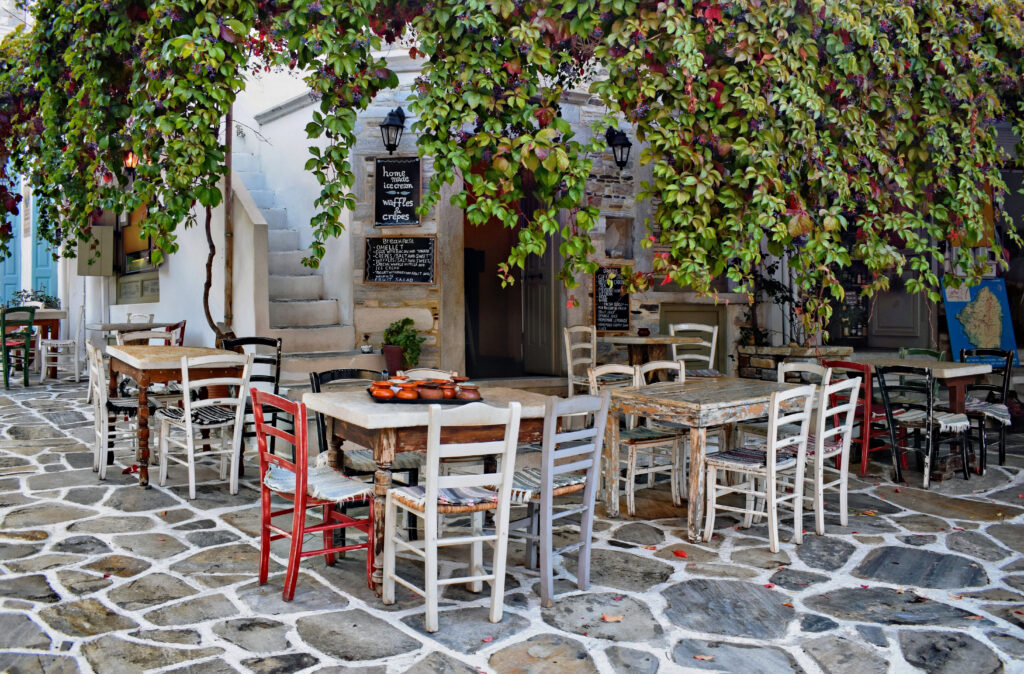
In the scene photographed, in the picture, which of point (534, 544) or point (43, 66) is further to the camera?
point (43, 66)

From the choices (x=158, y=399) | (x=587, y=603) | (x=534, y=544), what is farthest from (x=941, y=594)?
(x=158, y=399)

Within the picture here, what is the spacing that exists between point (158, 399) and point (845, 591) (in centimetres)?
468

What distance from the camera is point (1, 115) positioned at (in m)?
5.66

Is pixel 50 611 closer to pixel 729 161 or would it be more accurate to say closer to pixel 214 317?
pixel 729 161

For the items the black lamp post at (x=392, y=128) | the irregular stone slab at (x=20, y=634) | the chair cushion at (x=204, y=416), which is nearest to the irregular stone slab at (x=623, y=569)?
the irregular stone slab at (x=20, y=634)

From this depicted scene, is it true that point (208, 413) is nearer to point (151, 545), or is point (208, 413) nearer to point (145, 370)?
point (145, 370)

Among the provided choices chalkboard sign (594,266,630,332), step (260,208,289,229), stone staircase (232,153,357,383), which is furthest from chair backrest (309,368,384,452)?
step (260,208,289,229)

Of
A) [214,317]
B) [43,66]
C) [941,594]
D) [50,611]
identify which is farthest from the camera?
[214,317]

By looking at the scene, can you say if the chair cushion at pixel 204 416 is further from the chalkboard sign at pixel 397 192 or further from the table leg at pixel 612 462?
the chalkboard sign at pixel 397 192

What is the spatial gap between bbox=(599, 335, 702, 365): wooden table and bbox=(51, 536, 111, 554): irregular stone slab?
467 centimetres

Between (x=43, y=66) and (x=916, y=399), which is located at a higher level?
(x=43, y=66)

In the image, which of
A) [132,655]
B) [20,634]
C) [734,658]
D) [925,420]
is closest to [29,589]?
[20,634]

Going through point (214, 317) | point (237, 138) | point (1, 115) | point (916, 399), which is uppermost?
point (237, 138)

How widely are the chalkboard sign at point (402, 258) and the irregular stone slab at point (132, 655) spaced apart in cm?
475
